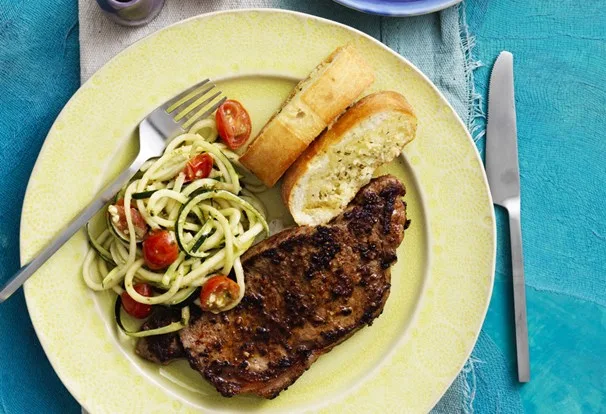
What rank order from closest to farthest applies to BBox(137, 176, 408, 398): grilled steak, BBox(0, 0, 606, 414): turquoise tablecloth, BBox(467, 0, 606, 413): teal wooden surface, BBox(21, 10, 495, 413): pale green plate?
BBox(137, 176, 408, 398): grilled steak < BBox(21, 10, 495, 413): pale green plate < BBox(0, 0, 606, 414): turquoise tablecloth < BBox(467, 0, 606, 413): teal wooden surface

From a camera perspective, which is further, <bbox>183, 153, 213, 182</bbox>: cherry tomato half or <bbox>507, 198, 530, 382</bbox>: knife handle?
<bbox>507, 198, 530, 382</bbox>: knife handle

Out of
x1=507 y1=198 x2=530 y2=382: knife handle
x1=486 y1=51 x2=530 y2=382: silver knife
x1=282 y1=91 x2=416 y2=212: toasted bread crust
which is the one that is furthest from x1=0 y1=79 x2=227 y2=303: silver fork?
x1=507 y1=198 x2=530 y2=382: knife handle

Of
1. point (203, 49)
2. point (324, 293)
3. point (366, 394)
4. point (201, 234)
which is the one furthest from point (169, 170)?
point (366, 394)

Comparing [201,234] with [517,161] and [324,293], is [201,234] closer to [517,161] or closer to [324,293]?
[324,293]

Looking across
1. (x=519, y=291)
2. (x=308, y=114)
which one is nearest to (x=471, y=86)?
(x=308, y=114)

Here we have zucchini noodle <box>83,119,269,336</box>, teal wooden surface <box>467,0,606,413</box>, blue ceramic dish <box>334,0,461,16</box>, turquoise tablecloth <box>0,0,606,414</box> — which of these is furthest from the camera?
teal wooden surface <box>467,0,606,413</box>

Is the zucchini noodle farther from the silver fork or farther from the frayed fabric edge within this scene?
the frayed fabric edge
